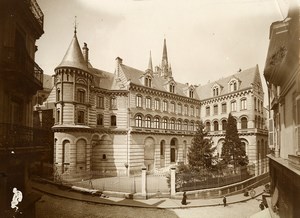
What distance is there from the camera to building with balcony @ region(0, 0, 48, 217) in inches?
278

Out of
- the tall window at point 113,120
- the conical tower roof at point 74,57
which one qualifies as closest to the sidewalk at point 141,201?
the tall window at point 113,120

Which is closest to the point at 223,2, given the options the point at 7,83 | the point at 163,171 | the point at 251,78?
the point at 7,83

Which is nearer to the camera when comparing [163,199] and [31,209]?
[31,209]

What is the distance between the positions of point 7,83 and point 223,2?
31.4 feet

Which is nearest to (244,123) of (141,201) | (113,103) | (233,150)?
(233,150)

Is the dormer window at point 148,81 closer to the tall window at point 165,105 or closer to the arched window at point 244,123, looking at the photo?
the tall window at point 165,105

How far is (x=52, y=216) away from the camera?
12.0 meters

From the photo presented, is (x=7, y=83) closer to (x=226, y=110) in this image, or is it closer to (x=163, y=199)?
(x=163, y=199)

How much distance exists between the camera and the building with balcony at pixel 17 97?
7.05 meters

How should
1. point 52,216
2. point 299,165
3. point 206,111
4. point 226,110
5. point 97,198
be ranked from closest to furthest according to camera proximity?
point 299,165 < point 52,216 < point 97,198 < point 226,110 < point 206,111

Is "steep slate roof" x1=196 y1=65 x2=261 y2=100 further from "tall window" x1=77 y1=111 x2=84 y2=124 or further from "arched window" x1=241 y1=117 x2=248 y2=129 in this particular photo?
"tall window" x1=77 y1=111 x2=84 y2=124

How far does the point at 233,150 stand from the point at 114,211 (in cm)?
1622

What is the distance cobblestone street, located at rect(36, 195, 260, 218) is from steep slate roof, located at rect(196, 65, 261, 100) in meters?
19.4

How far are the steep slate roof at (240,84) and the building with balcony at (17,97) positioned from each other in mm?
27865
